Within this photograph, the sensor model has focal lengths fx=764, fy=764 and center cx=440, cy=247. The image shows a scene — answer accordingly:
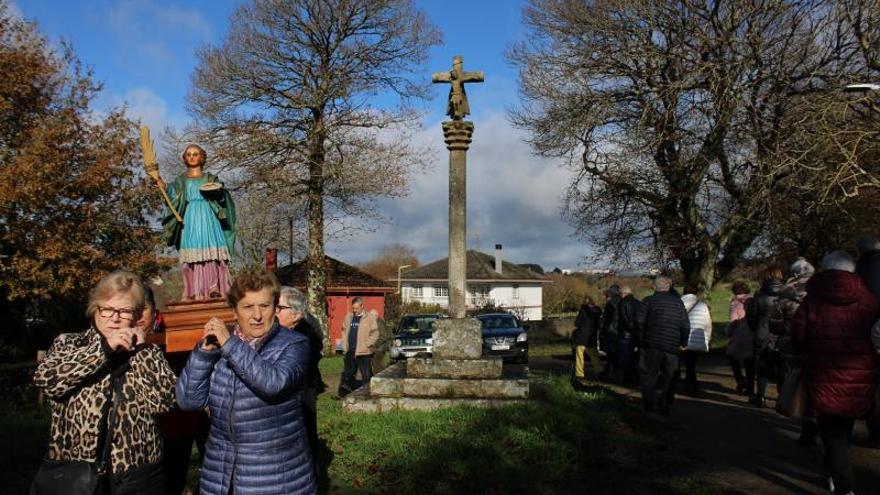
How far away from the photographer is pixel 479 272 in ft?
221

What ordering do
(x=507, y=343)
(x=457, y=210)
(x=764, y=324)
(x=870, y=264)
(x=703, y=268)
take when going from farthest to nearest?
(x=703, y=268) → (x=507, y=343) → (x=457, y=210) → (x=764, y=324) → (x=870, y=264)

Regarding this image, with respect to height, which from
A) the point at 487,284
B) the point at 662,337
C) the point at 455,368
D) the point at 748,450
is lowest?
the point at 748,450

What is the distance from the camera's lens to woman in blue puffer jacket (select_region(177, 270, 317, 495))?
3502 millimetres

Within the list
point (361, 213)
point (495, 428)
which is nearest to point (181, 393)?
point (495, 428)

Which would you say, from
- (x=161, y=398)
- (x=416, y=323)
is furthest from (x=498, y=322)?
(x=161, y=398)

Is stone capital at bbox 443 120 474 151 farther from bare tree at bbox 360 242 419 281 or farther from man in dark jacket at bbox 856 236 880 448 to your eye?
bare tree at bbox 360 242 419 281

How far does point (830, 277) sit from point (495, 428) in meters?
3.84

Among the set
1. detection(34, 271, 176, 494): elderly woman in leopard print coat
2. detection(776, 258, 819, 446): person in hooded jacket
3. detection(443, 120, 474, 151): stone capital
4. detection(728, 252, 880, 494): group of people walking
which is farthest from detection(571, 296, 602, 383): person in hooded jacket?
→ detection(34, 271, 176, 494): elderly woman in leopard print coat

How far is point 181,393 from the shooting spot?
364 centimetres

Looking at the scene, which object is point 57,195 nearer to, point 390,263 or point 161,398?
point 161,398

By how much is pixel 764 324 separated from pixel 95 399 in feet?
29.6

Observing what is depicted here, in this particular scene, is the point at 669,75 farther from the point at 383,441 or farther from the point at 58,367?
the point at 58,367

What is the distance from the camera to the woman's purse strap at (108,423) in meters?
3.52

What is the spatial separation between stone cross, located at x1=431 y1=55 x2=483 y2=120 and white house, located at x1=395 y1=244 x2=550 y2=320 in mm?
54572
